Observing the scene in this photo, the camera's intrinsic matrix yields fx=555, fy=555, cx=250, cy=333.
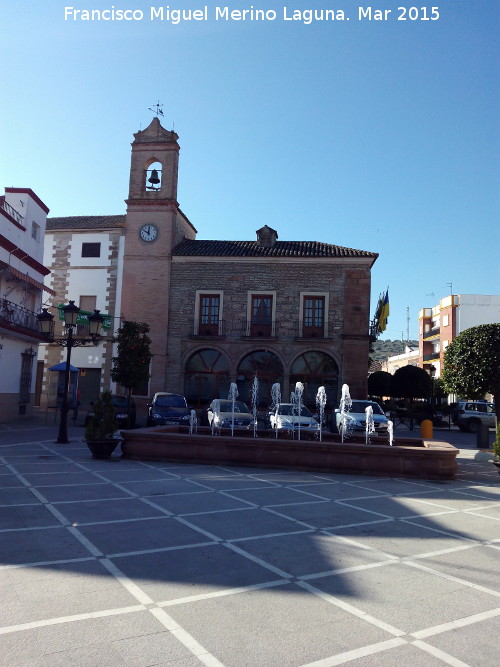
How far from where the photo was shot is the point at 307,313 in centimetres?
2706

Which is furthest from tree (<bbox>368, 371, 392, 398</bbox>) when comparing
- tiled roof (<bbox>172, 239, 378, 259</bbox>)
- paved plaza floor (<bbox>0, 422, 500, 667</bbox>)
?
paved plaza floor (<bbox>0, 422, 500, 667</bbox>)

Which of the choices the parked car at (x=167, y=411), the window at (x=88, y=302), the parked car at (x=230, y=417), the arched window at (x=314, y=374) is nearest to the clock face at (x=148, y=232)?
the window at (x=88, y=302)

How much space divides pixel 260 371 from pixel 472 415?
1049 cm

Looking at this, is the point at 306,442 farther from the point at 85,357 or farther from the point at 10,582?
the point at 85,357

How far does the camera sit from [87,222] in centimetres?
3092

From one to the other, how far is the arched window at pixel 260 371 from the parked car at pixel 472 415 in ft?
29.6

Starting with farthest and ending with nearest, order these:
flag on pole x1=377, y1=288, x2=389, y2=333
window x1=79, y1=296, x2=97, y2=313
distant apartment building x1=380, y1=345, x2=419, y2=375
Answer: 1. distant apartment building x1=380, y1=345, x2=419, y2=375
2. flag on pole x1=377, y1=288, x2=389, y2=333
3. window x1=79, y1=296, x2=97, y2=313

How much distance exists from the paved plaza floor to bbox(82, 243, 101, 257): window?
21.5 m

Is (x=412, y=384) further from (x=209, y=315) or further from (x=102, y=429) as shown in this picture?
(x=102, y=429)

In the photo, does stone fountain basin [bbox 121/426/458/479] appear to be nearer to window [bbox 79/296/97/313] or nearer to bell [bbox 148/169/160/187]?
window [bbox 79/296/97/313]

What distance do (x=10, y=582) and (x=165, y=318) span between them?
2312cm

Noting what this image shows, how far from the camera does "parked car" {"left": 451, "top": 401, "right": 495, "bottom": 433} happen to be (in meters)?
26.8

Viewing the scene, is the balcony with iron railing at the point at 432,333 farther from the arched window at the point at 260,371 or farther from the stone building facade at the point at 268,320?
the arched window at the point at 260,371

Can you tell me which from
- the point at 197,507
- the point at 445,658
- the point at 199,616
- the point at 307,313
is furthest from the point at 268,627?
the point at 307,313
